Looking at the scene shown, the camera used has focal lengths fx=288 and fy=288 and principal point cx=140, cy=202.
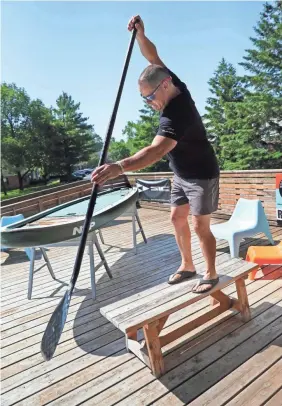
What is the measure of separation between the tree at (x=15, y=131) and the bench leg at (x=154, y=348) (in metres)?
27.1

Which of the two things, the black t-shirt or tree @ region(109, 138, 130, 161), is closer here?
the black t-shirt

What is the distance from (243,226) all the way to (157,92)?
2615 mm

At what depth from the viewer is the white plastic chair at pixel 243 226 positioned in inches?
141

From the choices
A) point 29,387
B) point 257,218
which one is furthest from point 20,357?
point 257,218

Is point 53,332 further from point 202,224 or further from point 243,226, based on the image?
point 243,226

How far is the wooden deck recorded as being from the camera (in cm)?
164

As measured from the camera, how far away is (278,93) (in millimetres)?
17156

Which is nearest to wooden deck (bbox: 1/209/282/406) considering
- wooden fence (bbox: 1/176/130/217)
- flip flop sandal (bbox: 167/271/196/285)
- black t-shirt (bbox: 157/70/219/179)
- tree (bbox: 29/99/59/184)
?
flip flop sandal (bbox: 167/271/196/285)

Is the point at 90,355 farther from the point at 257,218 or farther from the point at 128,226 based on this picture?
the point at 128,226

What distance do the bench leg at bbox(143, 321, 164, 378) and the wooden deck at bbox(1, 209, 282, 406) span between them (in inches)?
2.4

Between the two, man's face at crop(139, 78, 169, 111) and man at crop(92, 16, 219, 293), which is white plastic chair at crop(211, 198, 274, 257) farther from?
man's face at crop(139, 78, 169, 111)

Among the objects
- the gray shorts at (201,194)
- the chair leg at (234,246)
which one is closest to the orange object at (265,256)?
the chair leg at (234,246)

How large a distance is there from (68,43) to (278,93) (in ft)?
48.9

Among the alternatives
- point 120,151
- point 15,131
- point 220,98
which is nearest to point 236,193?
point 220,98
